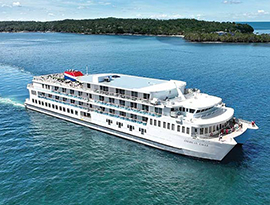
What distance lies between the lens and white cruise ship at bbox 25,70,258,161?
3784 centimetres

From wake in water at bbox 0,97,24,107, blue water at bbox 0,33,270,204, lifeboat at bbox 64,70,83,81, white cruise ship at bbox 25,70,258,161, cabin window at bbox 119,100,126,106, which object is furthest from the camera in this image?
wake in water at bbox 0,97,24,107

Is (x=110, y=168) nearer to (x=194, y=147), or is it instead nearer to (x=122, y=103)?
(x=194, y=147)

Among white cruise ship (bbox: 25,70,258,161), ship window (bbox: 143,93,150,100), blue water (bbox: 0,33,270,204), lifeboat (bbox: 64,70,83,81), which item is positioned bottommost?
blue water (bbox: 0,33,270,204)

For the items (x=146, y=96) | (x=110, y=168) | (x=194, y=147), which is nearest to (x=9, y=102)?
(x=146, y=96)

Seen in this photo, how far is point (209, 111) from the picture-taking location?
4062 cm

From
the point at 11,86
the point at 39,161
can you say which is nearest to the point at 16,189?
the point at 39,161

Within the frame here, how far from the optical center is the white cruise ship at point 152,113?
37.8 m

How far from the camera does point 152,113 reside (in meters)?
41.4

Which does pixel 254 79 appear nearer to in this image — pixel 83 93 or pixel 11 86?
pixel 83 93

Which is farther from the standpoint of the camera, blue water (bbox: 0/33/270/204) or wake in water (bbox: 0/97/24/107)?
wake in water (bbox: 0/97/24/107)

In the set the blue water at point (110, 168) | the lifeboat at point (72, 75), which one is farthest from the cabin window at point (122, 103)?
the lifeboat at point (72, 75)

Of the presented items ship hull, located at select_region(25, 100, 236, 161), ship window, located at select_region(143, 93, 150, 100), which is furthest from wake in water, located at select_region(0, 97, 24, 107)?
ship window, located at select_region(143, 93, 150, 100)

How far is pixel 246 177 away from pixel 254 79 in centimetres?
5517

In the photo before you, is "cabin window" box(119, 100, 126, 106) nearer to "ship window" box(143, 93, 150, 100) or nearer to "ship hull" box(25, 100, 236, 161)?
"ship window" box(143, 93, 150, 100)
